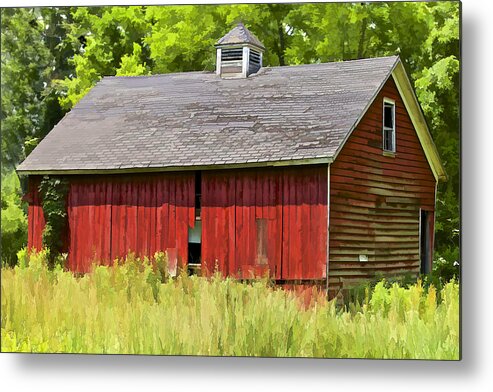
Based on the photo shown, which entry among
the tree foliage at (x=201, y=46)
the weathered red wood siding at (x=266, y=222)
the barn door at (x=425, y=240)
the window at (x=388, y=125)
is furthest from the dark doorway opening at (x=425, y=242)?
the weathered red wood siding at (x=266, y=222)

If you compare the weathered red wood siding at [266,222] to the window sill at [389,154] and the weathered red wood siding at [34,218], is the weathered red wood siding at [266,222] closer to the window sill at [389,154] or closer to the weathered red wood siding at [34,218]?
the window sill at [389,154]

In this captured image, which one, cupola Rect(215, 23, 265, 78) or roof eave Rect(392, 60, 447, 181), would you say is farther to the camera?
cupola Rect(215, 23, 265, 78)

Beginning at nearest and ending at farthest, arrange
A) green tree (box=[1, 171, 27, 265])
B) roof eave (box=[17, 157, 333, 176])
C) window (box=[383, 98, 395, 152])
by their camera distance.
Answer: green tree (box=[1, 171, 27, 265]), roof eave (box=[17, 157, 333, 176]), window (box=[383, 98, 395, 152])

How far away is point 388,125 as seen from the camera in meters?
8.57

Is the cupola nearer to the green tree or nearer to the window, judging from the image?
the window

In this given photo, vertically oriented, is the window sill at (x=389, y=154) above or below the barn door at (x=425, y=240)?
above

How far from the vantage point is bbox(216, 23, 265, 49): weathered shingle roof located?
7.79 metres

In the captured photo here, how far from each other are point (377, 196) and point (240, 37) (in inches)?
78.0

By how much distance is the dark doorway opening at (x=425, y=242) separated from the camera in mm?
7840

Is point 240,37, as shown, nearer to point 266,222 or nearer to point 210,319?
point 266,222

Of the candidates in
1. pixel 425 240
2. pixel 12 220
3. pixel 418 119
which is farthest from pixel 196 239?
pixel 418 119

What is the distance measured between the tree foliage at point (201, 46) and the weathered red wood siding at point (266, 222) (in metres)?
1.06

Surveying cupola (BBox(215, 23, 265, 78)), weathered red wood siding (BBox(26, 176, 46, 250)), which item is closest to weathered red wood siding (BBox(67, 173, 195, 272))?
weathered red wood siding (BBox(26, 176, 46, 250))

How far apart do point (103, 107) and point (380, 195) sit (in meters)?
2.76
